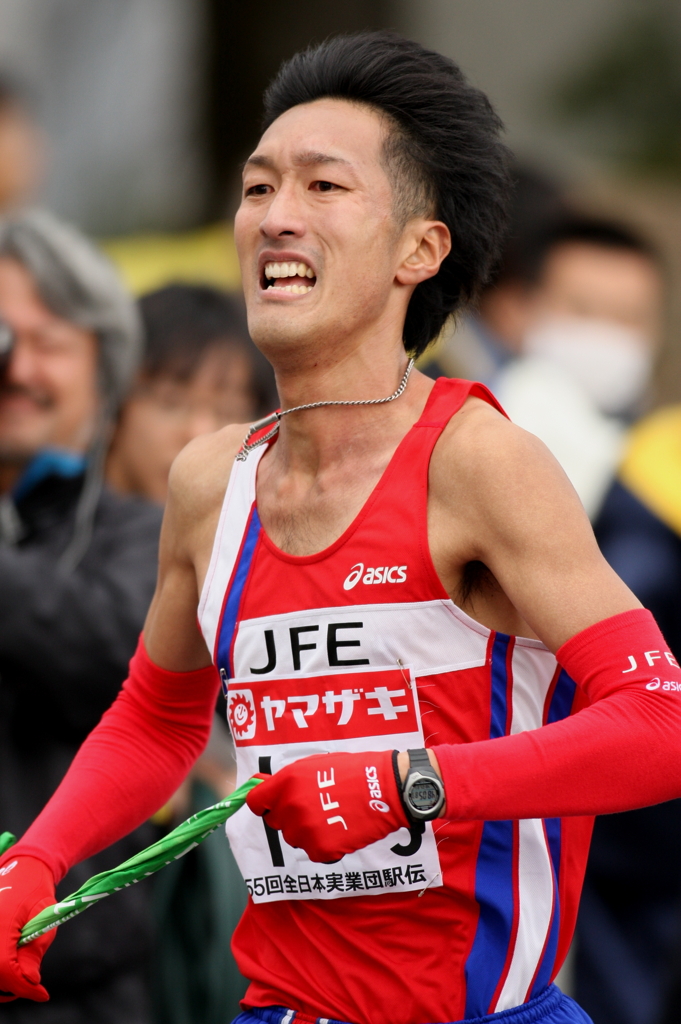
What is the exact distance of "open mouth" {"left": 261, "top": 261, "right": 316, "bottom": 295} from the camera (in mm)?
2531

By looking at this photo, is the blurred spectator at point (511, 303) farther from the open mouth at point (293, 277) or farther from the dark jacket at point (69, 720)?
the open mouth at point (293, 277)

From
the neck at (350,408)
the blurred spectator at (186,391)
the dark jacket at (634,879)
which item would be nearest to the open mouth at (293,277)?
the neck at (350,408)

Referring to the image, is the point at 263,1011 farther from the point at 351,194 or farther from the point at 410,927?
the point at 351,194

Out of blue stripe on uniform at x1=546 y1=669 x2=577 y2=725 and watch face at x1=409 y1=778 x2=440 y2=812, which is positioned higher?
blue stripe on uniform at x1=546 y1=669 x2=577 y2=725

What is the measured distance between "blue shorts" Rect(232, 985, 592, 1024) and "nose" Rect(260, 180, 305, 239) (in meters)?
1.32

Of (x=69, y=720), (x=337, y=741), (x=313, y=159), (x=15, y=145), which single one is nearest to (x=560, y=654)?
(x=337, y=741)

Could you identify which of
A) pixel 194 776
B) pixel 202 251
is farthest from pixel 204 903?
pixel 202 251

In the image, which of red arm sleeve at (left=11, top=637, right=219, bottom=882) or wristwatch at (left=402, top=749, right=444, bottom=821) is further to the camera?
red arm sleeve at (left=11, top=637, right=219, bottom=882)

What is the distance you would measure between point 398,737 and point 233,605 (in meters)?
0.38

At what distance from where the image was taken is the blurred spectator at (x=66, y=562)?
3.77 m

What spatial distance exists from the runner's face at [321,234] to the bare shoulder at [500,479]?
0.30 metres

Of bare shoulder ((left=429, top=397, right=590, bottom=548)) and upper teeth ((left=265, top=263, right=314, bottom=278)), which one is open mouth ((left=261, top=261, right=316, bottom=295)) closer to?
upper teeth ((left=265, top=263, right=314, bottom=278))

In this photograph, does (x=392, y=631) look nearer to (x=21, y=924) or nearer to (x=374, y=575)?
(x=374, y=575)

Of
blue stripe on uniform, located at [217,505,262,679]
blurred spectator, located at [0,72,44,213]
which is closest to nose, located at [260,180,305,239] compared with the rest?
blue stripe on uniform, located at [217,505,262,679]
